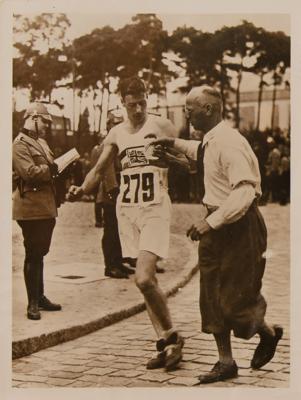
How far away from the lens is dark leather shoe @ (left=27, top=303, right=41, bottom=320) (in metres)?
3.74

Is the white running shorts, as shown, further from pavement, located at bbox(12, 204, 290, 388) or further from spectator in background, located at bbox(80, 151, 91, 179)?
spectator in background, located at bbox(80, 151, 91, 179)

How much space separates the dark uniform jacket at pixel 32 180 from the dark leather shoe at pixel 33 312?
0.44 metres

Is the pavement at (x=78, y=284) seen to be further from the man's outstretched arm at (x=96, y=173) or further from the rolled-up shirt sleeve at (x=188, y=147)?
the rolled-up shirt sleeve at (x=188, y=147)

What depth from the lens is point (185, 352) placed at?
12.1 feet

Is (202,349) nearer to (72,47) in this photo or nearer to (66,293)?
(66,293)

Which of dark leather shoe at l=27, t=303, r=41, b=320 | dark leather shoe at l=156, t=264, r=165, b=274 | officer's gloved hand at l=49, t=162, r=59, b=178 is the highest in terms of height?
officer's gloved hand at l=49, t=162, r=59, b=178

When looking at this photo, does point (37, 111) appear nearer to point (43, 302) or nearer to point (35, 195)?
point (35, 195)

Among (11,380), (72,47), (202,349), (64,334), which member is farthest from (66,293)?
(72,47)

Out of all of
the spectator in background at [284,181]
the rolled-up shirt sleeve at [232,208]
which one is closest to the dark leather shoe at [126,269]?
the rolled-up shirt sleeve at [232,208]

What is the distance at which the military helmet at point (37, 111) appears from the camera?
378cm

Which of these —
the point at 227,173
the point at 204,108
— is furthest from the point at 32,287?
the point at 204,108

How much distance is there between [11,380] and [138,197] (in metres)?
1.08

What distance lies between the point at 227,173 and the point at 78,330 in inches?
43.3

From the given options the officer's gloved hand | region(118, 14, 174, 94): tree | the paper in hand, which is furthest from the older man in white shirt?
the officer's gloved hand
